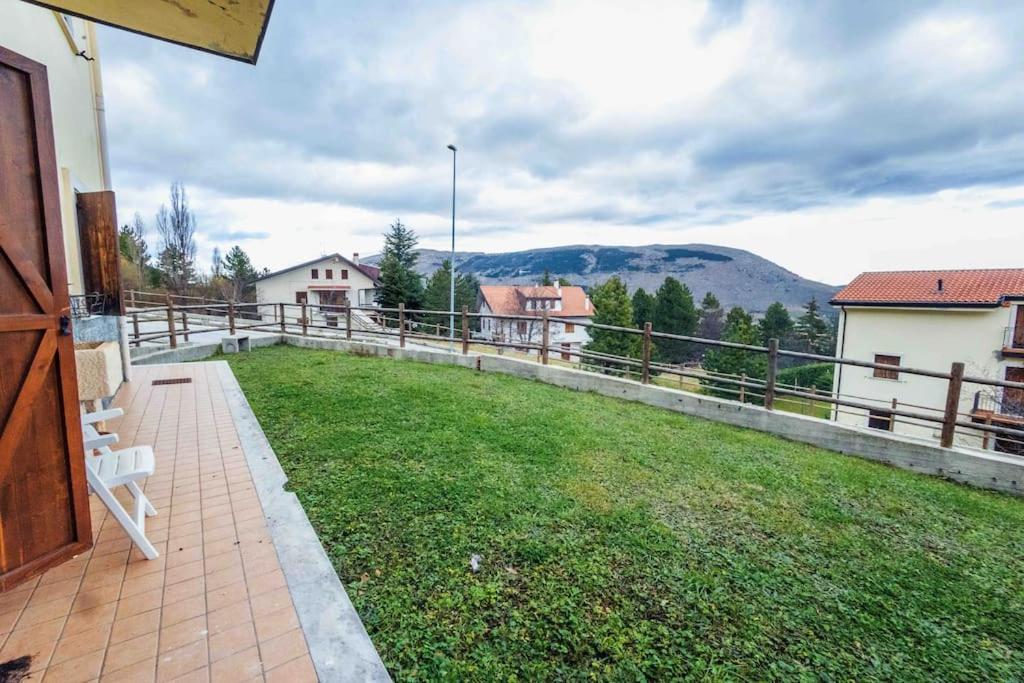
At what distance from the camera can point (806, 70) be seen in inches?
264

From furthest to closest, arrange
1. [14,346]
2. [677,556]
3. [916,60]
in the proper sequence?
[916,60] → [677,556] → [14,346]

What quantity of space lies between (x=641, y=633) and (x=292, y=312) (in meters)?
33.3

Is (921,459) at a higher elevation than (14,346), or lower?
lower

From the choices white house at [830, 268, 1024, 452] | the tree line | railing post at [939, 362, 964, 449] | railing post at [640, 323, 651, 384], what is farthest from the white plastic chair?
the tree line

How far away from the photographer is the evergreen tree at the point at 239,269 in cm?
3297

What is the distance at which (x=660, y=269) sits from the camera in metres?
85.5

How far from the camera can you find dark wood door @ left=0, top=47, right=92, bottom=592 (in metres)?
1.76

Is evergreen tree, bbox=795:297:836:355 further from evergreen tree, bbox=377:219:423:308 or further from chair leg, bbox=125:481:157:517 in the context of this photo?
Result: chair leg, bbox=125:481:157:517

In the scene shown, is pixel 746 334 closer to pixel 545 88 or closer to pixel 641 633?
pixel 545 88

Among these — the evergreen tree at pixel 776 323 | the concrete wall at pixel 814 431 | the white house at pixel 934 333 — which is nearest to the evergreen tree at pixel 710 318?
the evergreen tree at pixel 776 323

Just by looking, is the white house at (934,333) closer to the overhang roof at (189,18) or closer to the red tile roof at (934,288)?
the red tile roof at (934,288)

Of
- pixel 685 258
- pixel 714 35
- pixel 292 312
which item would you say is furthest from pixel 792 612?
pixel 685 258

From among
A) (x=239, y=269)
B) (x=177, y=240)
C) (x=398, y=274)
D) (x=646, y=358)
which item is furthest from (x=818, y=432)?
(x=239, y=269)

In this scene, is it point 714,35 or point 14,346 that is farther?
point 714,35
